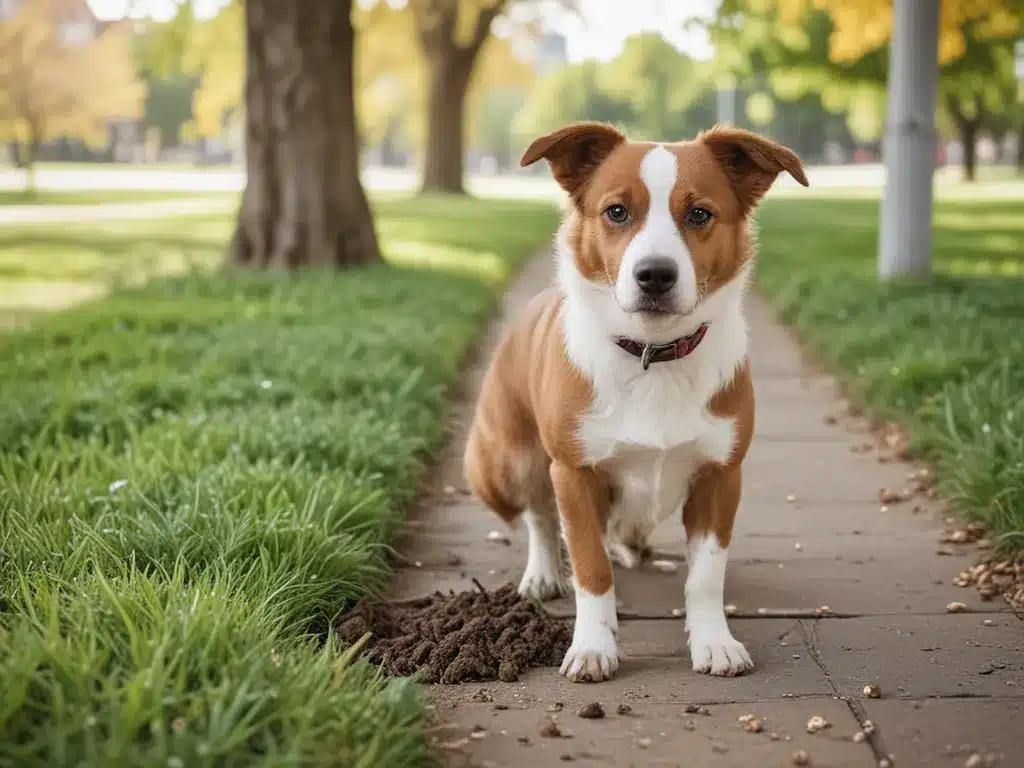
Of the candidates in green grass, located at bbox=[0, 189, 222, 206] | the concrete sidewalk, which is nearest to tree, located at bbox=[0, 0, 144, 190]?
green grass, located at bbox=[0, 189, 222, 206]

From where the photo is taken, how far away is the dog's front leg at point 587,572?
3.62 meters

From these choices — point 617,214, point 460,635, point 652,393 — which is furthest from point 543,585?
point 617,214

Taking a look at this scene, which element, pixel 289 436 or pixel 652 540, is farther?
pixel 289 436

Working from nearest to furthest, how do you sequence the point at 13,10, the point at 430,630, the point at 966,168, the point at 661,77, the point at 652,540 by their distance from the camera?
1. the point at 430,630
2. the point at 652,540
3. the point at 13,10
4. the point at 966,168
5. the point at 661,77

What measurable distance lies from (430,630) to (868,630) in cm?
145

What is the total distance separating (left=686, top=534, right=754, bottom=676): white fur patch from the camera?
11.9 ft

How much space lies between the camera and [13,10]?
37625mm

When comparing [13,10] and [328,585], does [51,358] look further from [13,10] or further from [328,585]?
[13,10]

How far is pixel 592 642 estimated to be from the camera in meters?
3.62

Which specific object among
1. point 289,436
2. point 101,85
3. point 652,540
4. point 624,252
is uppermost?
point 101,85

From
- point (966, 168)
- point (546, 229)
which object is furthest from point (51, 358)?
point (966, 168)

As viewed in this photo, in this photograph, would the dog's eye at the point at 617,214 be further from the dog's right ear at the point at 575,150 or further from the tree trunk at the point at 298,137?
the tree trunk at the point at 298,137

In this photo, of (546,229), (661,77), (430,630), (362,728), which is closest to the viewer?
(362,728)

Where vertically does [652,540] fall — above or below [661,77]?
below
